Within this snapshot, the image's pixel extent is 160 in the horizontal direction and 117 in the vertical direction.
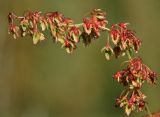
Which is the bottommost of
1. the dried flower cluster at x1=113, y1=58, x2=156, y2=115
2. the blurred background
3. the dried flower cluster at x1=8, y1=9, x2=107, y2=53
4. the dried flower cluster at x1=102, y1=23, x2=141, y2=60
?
the blurred background

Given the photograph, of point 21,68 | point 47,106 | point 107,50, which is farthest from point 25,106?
point 107,50

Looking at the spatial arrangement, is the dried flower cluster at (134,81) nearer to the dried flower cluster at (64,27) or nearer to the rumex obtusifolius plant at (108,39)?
the rumex obtusifolius plant at (108,39)

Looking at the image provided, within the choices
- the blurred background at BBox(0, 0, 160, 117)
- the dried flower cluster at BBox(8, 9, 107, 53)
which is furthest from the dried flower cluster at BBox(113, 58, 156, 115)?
the blurred background at BBox(0, 0, 160, 117)

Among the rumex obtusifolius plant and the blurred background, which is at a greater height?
the rumex obtusifolius plant

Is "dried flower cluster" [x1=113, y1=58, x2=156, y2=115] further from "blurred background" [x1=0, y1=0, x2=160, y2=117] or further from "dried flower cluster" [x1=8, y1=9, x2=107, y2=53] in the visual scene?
"blurred background" [x1=0, y1=0, x2=160, y2=117]

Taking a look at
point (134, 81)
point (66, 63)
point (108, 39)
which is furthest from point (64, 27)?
point (66, 63)

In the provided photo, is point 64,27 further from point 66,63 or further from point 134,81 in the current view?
point 66,63

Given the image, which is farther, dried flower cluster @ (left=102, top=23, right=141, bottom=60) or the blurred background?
the blurred background

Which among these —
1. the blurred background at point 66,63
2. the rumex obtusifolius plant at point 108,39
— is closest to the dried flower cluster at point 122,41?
the rumex obtusifolius plant at point 108,39
